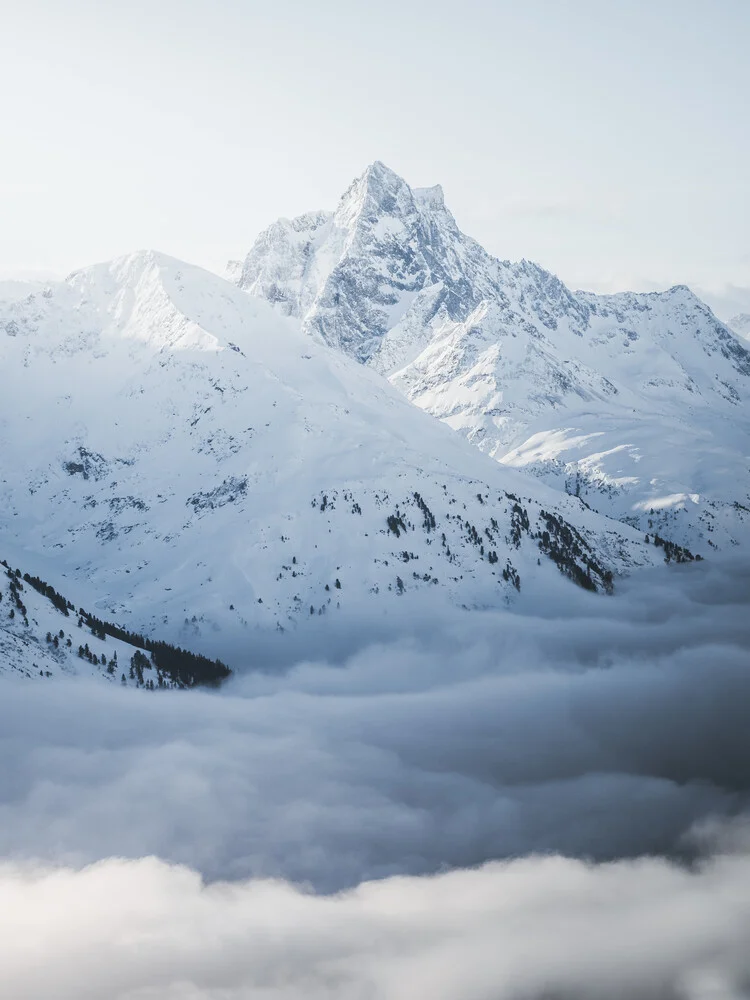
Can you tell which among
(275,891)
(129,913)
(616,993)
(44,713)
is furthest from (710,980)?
(44,713)

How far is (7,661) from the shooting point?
193 meters

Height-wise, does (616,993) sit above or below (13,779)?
below

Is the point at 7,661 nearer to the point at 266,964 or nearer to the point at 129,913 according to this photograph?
the point at 129,913

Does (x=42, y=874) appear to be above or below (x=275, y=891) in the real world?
above

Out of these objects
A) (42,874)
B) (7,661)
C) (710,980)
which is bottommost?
(710,980)

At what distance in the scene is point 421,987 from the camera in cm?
19362

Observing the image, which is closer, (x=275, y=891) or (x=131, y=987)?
(x=131, y=987)

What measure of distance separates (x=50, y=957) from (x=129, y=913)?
1784 cm

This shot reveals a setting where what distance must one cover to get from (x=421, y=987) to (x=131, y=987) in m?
56.4

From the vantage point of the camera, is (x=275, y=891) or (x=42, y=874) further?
(x=275, y=891)

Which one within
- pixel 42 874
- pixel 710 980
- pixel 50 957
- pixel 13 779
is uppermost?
pixel 13 779

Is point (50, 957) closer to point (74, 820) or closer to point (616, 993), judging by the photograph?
point (74, 820)

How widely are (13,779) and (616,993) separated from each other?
127722 mm

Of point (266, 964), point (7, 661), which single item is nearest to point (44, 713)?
point (7, 661)
